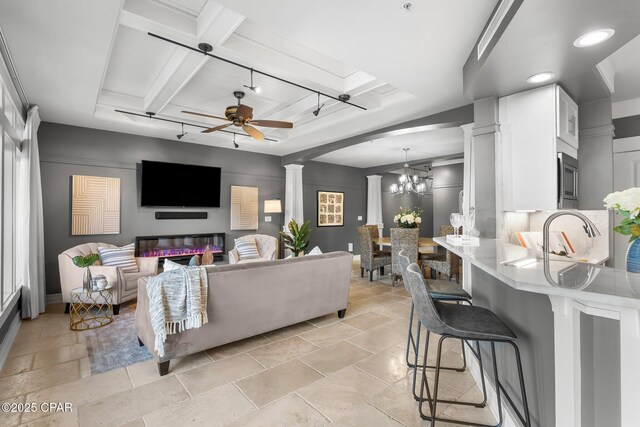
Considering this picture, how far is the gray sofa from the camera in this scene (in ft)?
8.25

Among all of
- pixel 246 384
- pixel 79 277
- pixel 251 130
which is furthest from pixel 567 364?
pixel 79 277

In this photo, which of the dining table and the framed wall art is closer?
the dining table

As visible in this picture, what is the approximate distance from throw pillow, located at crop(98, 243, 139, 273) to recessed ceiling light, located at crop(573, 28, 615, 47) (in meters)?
5.02

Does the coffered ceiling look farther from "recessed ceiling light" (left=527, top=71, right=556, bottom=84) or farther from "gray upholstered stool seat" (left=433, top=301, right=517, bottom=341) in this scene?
"gray upholstered stool seat" (left=433, top=301, right=517, bottom=341)

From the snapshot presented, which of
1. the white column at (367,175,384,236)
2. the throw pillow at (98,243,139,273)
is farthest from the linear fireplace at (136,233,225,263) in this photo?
the white column at (367,175,384,236)

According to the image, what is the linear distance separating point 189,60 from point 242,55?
1.71 ft

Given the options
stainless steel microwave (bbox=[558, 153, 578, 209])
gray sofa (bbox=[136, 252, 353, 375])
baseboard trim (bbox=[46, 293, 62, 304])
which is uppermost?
stainless steel microwave (bbox=[558, 153, 578, 209])

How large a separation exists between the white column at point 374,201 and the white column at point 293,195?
2591mm

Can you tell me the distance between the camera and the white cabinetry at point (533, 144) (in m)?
2.46

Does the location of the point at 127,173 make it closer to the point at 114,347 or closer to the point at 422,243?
the point at 114,347

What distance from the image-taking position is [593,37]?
5.86 feet

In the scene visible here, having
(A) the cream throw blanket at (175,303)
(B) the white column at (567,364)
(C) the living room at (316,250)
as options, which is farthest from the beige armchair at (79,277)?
(B) the white column at (567,364)

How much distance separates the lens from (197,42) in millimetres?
2473

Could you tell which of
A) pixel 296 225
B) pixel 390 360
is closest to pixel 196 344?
pixel 390 360
